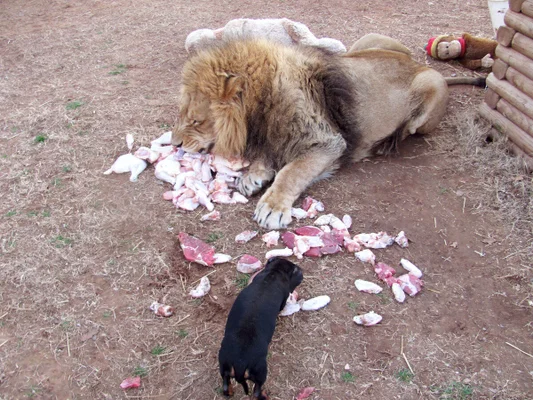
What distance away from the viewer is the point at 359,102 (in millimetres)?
4230

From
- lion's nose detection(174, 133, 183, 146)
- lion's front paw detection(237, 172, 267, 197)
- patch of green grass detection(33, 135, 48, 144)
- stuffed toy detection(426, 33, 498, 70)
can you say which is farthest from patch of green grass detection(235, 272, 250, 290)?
stuffed toy detection(426, 33, 498, 70)

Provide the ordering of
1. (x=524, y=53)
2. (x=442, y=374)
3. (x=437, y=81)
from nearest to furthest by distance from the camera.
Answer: (x=442, y=374) → (x=524, y=53) → (x=437, y=81)

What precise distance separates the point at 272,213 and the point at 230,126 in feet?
2.61

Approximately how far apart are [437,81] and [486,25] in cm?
313

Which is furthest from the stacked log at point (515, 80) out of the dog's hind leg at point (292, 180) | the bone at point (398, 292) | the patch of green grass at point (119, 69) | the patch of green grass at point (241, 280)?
the patch of green grass at point (119, 69)

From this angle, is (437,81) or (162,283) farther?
(437,81)

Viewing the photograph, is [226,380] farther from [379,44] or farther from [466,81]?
[466,81]

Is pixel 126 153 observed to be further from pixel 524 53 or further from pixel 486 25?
pixel 486 25

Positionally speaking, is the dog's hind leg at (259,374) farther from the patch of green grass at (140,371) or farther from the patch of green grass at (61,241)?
the patch of green grass at (61,241)

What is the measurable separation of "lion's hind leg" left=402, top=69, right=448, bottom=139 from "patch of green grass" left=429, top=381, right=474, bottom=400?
252 cm

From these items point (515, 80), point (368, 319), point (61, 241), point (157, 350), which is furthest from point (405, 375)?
point (515, 80)

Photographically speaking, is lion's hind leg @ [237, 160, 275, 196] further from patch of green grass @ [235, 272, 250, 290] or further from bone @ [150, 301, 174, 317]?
bone @ [150, 301, 174, 317]

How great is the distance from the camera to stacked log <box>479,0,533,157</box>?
4.08 m

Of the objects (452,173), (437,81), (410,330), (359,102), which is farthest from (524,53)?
(410,330)
